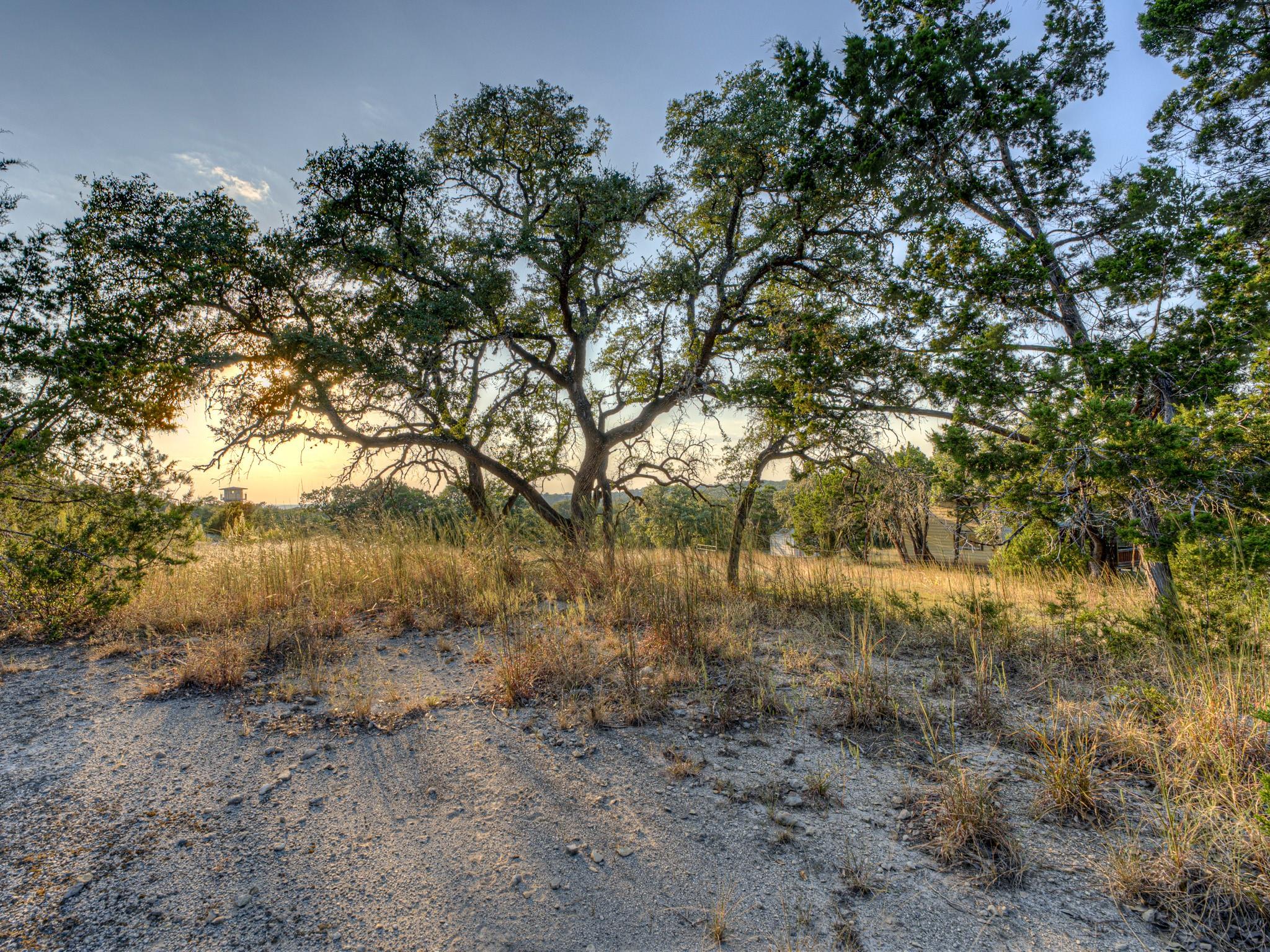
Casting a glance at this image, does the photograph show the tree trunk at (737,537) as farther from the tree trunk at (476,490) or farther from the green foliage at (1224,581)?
the tree trunk at (476,490)

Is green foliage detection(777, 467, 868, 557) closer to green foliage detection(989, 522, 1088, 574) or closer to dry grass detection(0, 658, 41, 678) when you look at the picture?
green foliage detection(989, 522, 1088, 574)

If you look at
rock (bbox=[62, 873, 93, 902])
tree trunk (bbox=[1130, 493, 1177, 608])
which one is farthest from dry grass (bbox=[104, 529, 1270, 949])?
rock (bbox=[62, 873, 93, 902])

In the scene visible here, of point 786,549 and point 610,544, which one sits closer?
point 610,544

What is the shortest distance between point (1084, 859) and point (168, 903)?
11.9 ft

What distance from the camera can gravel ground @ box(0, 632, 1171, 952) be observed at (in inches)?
73.4

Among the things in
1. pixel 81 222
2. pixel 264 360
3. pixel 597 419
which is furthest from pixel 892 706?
pixel 81 222

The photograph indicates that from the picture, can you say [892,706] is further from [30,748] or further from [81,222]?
[81,222]

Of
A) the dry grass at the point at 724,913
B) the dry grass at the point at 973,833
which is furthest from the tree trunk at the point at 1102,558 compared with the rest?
the dry grass at the point at 724,913

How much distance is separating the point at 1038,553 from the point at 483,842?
9.33m

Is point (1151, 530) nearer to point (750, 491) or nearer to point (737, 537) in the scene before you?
point (737, 537)

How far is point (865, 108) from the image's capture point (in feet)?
19.7

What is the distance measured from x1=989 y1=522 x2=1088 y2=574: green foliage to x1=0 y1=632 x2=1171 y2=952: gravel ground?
2.17 metres

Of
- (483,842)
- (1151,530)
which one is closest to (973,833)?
(483,842)

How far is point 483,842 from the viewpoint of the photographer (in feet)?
7.67
